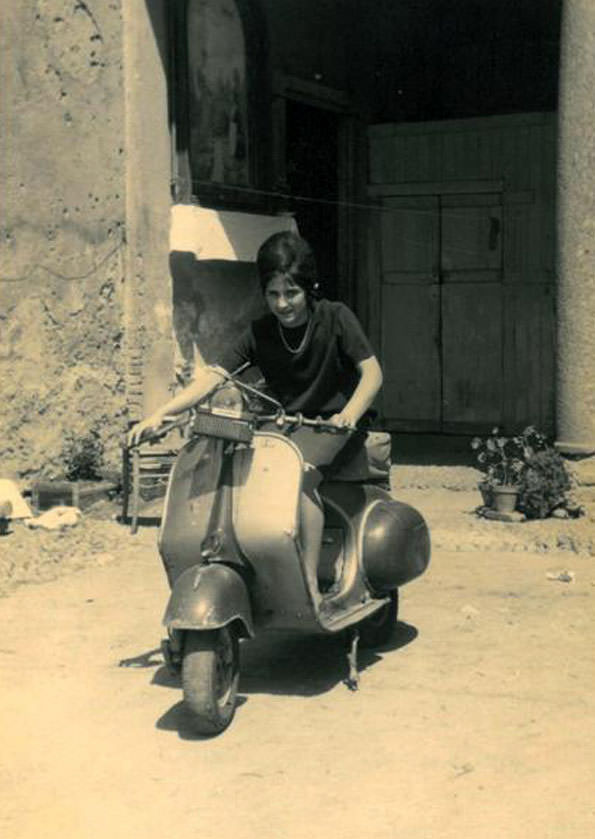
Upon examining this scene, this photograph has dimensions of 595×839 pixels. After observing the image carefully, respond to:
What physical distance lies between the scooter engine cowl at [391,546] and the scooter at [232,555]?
5.6 inches

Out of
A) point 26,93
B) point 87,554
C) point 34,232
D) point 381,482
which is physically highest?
point 26,93

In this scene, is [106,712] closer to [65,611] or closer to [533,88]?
[65,611]

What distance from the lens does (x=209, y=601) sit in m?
4.16

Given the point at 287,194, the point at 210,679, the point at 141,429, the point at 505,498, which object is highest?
the point at 287,194

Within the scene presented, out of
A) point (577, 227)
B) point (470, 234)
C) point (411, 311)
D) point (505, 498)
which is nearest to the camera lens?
point (577, 227)

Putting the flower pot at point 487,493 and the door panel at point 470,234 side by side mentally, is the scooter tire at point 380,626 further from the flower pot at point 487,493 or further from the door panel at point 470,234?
the door panel at point 470,234

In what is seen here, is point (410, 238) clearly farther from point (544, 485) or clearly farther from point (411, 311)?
point (544, 485)

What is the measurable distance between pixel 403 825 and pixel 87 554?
409 centimetres

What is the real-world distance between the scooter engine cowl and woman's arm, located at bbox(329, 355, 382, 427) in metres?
0.46

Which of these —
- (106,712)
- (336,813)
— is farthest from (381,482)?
(336,813)

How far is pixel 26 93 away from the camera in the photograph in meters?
8.80

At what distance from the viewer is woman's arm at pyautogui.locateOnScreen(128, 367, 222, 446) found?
432 centimetres

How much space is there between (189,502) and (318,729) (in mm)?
859

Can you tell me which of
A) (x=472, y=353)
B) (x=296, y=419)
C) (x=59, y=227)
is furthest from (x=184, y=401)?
(x=472, y=353)
